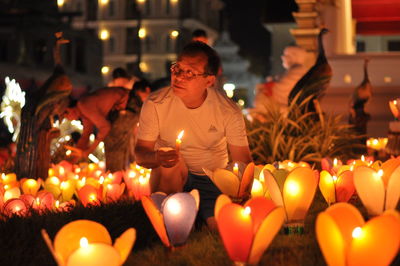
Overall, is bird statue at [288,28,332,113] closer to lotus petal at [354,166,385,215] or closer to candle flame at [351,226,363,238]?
lotus petal at [354,166,385,215]

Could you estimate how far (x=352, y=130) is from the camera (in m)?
12.3

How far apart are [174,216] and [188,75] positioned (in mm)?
1423

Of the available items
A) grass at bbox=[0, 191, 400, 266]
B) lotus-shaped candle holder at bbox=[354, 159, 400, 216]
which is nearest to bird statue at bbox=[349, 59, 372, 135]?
grass at bbox=[0, 191, 400, 266]

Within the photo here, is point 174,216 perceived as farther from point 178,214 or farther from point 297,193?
point 297,193

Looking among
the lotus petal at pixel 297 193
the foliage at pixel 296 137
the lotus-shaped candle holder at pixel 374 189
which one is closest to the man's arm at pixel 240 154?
the lotus petal at pixel 297 193

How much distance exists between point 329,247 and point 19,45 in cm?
4636

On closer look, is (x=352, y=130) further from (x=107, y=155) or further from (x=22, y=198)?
(x=22, y=198)

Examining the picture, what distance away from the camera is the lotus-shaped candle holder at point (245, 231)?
4383 mm

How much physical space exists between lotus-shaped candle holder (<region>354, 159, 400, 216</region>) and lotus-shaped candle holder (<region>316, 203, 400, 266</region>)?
1231mm

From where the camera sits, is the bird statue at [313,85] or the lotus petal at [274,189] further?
the bird statue at [313,85]

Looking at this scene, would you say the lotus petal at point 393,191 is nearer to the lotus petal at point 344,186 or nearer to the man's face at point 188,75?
the lotus petal at point 344,186

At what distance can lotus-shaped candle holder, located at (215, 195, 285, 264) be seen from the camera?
4.38 m

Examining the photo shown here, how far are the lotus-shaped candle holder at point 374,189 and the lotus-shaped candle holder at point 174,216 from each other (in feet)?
3.39

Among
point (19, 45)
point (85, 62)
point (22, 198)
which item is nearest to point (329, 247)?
point (22, 198)
